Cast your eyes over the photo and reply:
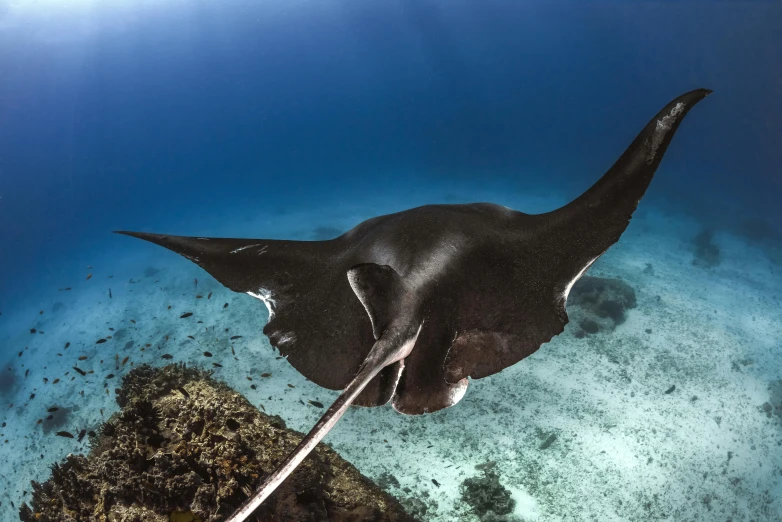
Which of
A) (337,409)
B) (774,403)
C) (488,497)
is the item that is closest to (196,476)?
(337,409)

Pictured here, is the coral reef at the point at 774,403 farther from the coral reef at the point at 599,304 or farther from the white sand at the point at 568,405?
the coral reef at the point at 599,304

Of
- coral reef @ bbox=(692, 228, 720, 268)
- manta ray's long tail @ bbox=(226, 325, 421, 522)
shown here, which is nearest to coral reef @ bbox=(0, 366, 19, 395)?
manta ray's long tail @ bbox=(226, 325, 421, 522)

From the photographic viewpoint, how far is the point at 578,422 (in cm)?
761

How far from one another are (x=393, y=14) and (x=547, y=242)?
73916mm

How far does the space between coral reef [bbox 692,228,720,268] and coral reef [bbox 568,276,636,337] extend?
263 inches

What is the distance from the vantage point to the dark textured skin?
253 cm

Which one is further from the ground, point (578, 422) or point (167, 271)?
point (167, 271)

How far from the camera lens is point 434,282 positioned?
2.68 metres

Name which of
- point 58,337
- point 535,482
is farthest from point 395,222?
point 58,337

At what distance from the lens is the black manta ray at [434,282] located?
2451 mm

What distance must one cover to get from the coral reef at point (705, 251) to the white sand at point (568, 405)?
782mm

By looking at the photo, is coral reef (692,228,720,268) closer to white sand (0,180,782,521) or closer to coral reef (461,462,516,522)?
white sand (0,180,782,521)

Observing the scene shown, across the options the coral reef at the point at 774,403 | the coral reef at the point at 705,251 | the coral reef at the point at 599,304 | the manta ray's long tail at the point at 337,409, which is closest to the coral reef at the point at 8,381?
the manta ray's long tail at the point at 337,409

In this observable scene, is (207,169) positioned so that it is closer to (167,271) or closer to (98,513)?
(167,271)
